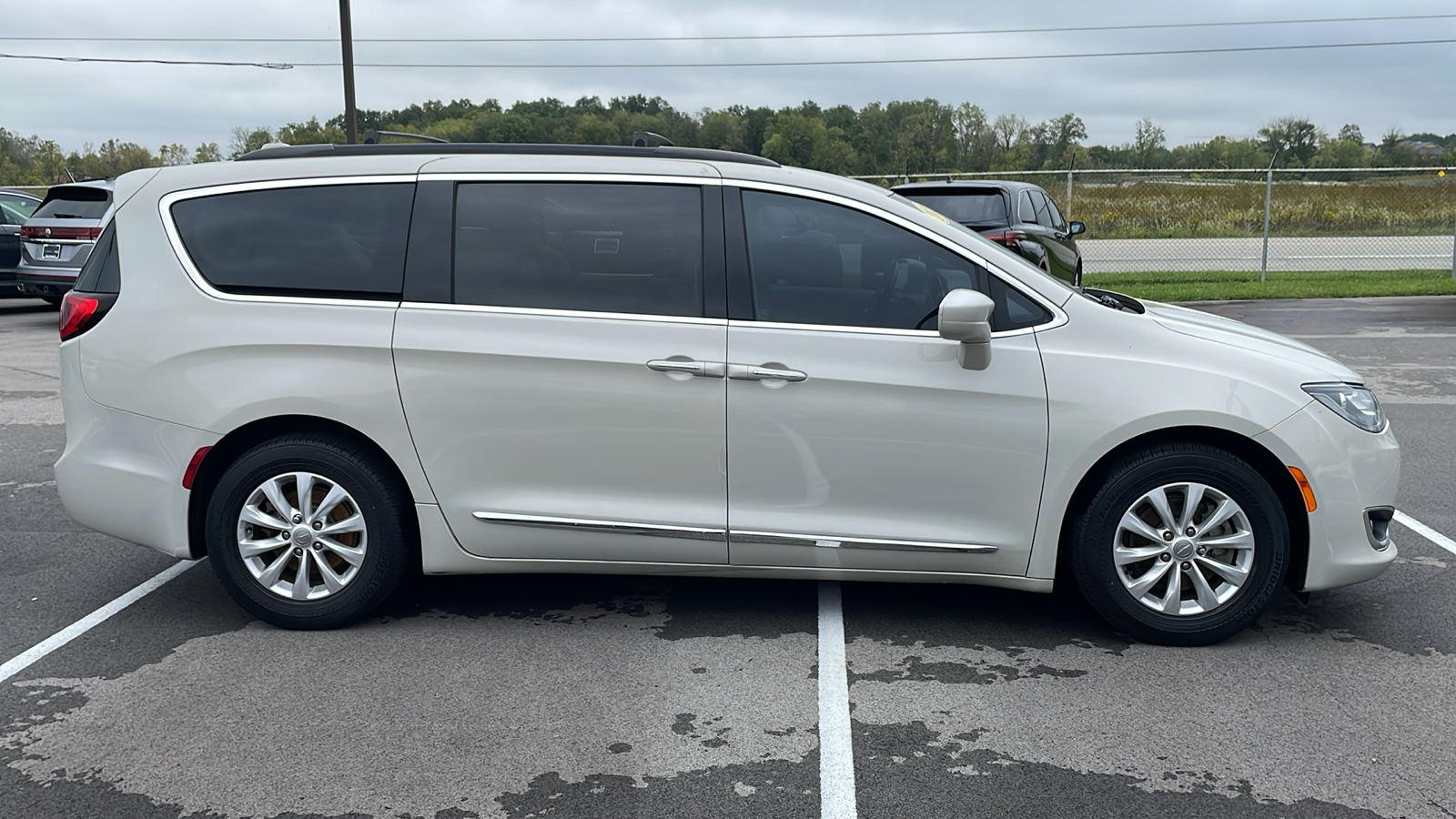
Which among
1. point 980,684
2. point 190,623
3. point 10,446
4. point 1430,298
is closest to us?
point 980,684

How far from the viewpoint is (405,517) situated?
14.8 ft

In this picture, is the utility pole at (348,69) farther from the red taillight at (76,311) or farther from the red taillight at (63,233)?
the red taillight at (76,311)

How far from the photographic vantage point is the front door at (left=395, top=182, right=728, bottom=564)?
4.28 metres

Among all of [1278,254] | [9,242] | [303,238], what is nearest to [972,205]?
[303,238]

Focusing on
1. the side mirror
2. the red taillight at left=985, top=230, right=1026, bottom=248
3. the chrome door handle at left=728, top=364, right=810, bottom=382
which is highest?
the red taillight at left=985, top=230, right=1026, bottom=248

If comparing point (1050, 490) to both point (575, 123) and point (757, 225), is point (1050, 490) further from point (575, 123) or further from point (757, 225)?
point (575, 123)

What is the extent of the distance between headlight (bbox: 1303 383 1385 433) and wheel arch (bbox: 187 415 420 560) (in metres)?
3.37

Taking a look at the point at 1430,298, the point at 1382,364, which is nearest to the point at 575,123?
the point at 1430,298

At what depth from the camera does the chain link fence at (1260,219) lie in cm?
2398

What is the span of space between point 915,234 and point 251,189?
2.55m

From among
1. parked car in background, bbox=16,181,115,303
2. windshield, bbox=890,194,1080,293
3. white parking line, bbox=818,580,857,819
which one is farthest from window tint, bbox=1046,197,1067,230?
parked car in background, bbox=16,181,115,303

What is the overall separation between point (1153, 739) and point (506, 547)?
235cm

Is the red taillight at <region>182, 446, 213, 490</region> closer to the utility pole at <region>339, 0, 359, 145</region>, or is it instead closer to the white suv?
the white suv

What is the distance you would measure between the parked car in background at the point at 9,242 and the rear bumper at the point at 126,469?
13625 mm
